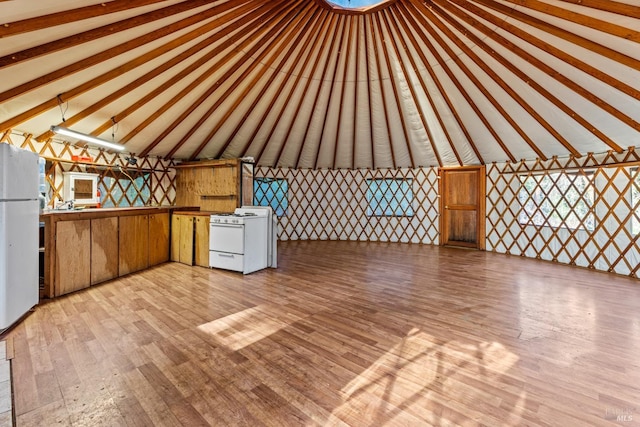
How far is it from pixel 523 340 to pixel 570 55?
256 cm

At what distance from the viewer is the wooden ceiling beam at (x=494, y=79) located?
2823mm

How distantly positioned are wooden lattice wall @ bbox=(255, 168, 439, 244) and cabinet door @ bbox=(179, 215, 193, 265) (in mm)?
2523

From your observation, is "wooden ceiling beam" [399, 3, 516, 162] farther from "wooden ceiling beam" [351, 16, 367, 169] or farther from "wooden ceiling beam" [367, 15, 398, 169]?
"wooden ceiling beam" [351, 16, 367, 169]

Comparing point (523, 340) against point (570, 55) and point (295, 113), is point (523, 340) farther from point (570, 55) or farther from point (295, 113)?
point (295, 113)

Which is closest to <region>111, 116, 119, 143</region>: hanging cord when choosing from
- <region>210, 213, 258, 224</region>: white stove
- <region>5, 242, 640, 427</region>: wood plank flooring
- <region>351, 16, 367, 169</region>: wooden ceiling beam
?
<region>210, 213, 258, 224</region>: white stove

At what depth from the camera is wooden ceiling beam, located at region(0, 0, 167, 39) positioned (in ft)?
6.05

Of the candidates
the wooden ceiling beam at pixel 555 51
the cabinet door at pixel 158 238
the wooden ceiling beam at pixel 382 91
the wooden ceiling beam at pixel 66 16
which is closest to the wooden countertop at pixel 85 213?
the cabinet door at pixel 158 238

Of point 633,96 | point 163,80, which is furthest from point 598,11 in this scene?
point 163,80

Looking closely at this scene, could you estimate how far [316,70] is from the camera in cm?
364

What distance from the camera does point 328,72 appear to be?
12.2 feet

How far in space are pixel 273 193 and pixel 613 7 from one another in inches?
211

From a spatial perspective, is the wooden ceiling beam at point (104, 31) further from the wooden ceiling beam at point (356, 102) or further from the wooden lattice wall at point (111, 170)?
the wooden lattice wall at point (111, 170)

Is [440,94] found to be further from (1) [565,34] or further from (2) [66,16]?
(2) [66,16]

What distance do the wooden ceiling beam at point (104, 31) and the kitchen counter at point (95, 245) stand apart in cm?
128
